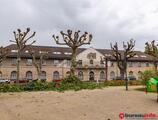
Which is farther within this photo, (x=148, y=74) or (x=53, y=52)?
(x=53, y=52)

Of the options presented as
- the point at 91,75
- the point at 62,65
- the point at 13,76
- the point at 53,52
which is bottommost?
the point at 13,76

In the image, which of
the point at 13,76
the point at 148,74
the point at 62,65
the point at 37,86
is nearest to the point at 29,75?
the point at 13,76

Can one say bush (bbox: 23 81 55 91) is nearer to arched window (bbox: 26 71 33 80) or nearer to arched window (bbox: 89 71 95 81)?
arched window (bbox: 26 71 33 80)

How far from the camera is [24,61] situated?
6775 cm

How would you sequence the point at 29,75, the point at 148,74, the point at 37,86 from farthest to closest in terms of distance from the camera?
the point at 29,75 < the point at 37,86 < the point at 148,74

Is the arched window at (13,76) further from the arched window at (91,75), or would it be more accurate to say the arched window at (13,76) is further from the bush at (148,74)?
the bush at (148,74)

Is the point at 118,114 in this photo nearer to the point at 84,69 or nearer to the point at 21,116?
the point at 21,116

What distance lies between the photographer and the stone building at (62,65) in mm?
66500

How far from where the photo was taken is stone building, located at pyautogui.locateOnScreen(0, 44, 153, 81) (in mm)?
66500

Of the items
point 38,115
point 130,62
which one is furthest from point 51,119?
point 130,62

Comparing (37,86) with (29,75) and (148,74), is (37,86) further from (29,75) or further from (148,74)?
(29,75)

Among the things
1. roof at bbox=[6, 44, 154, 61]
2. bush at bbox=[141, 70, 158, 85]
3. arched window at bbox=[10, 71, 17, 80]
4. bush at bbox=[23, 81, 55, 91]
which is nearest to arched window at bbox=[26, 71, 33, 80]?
arched window at bbox=[10, 71, 17, 80]

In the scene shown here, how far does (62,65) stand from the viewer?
2798 inches

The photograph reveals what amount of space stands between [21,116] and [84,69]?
5971cm
